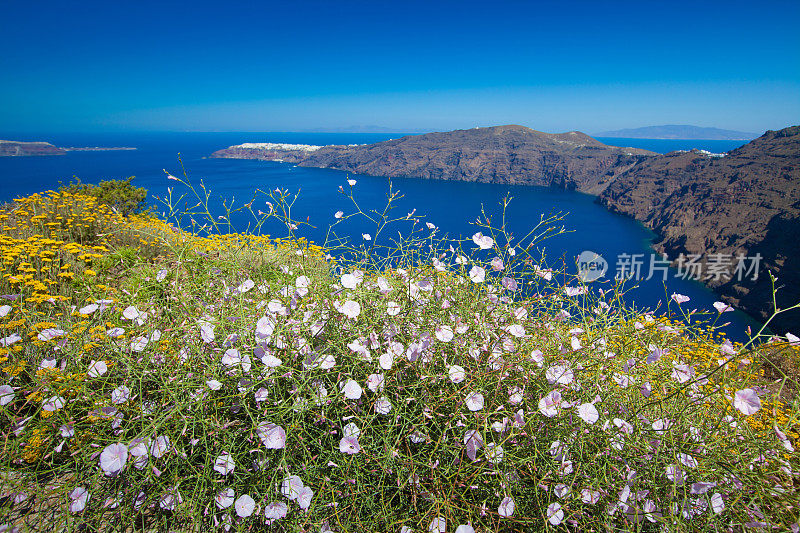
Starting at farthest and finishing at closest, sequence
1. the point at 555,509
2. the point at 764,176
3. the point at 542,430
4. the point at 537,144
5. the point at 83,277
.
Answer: the point at 537,144 < the point at 764,176 < the point at 83,277 < the point at 542,430 < the point at 555,509

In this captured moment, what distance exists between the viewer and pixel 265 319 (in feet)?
4.47

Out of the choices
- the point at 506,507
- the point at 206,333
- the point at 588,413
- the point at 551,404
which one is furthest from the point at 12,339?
the point at 588,413

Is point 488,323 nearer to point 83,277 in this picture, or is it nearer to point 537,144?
point 83,277

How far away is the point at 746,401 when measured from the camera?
121 cm

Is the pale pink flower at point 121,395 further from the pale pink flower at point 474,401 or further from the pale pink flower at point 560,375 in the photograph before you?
the pale pink flower at point 560,375

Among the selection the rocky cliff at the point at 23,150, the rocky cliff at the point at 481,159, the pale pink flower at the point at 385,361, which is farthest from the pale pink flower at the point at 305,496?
the rocky cliff at the point at 23,150

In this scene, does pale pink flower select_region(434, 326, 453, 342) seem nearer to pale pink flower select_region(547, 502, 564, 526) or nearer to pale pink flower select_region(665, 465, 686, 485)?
pale pink flower select_region(547, 502, 564, 526)

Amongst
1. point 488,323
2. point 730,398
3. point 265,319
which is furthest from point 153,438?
point 730,398

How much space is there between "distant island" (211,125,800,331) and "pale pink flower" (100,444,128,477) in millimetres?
21707

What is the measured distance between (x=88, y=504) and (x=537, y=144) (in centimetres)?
11725

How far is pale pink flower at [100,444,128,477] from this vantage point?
111 centimetres

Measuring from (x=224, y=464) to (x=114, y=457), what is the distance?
34 cm

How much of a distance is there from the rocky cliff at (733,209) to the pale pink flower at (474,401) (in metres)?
37.8

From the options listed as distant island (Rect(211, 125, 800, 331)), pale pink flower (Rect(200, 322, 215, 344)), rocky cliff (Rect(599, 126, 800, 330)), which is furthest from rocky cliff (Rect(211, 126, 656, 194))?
pale pink flower (Rect(200, 322, 215, 344))
